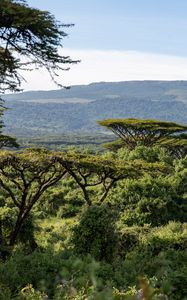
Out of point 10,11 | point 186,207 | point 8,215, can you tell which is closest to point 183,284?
point 10,11

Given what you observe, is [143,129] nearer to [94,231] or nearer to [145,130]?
[145,130]

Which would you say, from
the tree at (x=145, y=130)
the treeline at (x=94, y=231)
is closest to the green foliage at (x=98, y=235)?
the treeline at (x=94, y=231)

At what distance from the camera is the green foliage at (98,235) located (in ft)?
64.7

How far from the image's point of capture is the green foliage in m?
19.7

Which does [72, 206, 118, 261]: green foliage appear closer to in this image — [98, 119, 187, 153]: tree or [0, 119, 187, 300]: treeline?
[0, 119, 187, 300]: treeline

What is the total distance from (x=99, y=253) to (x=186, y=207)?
15.9 m

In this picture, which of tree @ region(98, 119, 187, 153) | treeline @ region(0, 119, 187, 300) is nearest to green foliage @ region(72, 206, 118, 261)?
treeline @ region(0, 119, 187, 300)

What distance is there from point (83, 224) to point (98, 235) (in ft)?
2.84

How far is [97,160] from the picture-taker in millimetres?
22250

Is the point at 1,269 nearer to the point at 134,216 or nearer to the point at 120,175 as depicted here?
the point at 120,175

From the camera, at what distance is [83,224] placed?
20156 mm

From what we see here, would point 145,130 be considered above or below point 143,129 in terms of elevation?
below

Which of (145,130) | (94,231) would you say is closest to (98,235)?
(94,231)

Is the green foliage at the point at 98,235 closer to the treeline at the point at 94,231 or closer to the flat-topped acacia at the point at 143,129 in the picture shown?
the treeline at the point at 94,231
